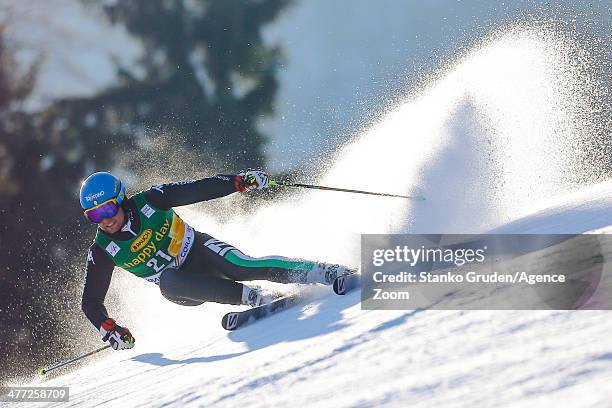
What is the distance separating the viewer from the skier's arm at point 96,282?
446 cm

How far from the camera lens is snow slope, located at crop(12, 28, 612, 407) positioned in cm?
178

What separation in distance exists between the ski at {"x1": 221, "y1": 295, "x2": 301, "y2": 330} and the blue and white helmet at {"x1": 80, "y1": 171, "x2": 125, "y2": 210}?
1.00 metres

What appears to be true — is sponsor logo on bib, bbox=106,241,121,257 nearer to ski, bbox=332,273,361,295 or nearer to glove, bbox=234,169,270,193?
glove, bbox=234,169,270,193

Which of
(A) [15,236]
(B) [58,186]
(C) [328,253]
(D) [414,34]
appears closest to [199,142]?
(B) [58,186]

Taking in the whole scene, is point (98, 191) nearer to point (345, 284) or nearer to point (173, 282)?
point (173, 282)

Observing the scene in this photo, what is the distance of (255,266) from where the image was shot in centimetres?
428

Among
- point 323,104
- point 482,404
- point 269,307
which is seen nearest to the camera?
point 482,404

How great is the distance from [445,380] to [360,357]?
0.50 metres

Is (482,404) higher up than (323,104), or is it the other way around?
(323,104)

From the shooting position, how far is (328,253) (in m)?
5.38

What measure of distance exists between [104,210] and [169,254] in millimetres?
528

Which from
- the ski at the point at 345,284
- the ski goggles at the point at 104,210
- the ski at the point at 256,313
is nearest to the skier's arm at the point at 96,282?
the ski goggles at the point at 104,210

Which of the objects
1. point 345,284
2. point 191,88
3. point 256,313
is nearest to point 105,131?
point 191,88

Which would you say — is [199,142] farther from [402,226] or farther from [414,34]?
[402,226]
